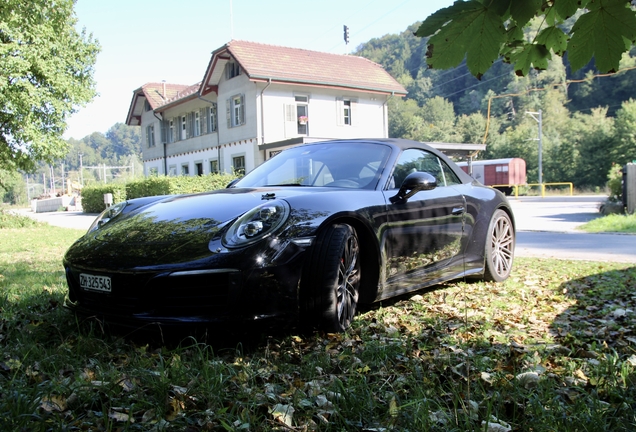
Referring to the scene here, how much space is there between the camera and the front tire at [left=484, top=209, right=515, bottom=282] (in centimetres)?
500

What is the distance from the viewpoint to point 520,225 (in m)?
14.1

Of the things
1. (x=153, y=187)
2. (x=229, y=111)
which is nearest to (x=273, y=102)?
(x=229, y=111)

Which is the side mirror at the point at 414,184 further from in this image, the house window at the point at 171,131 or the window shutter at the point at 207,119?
the house window at the point at 171,131

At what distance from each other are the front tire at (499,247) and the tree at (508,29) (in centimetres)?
289

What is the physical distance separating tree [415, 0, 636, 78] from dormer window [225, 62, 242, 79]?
26903mm

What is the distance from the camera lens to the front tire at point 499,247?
5000 mm

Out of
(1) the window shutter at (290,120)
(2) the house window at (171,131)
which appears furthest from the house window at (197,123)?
(1) the window shutter at (290,120)

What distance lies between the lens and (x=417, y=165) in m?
4.46

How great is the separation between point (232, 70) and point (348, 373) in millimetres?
27813

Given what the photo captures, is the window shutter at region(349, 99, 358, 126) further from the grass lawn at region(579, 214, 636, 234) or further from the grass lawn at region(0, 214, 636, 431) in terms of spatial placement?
the grass lawn at region(0, 214, 636, 431)

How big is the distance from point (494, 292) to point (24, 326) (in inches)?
144

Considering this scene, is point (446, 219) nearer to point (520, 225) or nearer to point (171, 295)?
A: point (171, 295)

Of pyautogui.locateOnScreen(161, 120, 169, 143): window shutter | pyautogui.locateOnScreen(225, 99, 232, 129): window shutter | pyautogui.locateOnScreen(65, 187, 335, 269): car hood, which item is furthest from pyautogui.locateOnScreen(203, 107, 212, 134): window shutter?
pyautogui.locateOnScreen(65, 187, 335, 269): car hood

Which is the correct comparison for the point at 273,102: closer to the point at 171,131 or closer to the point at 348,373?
the point at 171,131
